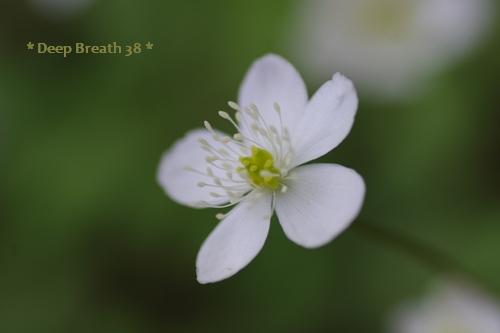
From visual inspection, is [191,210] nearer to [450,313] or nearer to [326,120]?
[450,313]

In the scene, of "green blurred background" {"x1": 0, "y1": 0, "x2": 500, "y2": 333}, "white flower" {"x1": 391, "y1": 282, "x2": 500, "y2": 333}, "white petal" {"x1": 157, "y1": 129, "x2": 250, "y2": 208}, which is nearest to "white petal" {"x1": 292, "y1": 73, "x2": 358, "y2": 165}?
"white petal" {"x1": 157, "y1": 129, "x2": 250, "y2": 208}

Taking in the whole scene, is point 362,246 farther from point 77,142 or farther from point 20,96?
point 20,96

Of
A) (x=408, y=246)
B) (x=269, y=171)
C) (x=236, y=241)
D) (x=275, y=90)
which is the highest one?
(x=275, y=90)

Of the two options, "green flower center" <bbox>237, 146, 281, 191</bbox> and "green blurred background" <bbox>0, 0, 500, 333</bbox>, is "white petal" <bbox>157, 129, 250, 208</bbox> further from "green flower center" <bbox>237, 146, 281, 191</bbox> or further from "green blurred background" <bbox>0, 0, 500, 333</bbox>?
"green blurred background" <bbox>0, 0, 500, 333</bbox>

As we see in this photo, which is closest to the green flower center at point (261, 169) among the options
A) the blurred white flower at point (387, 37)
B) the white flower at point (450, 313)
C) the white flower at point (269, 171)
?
the white flower at point (269, 171)

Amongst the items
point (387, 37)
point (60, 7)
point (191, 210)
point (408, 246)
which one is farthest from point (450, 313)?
point (60, 7)
